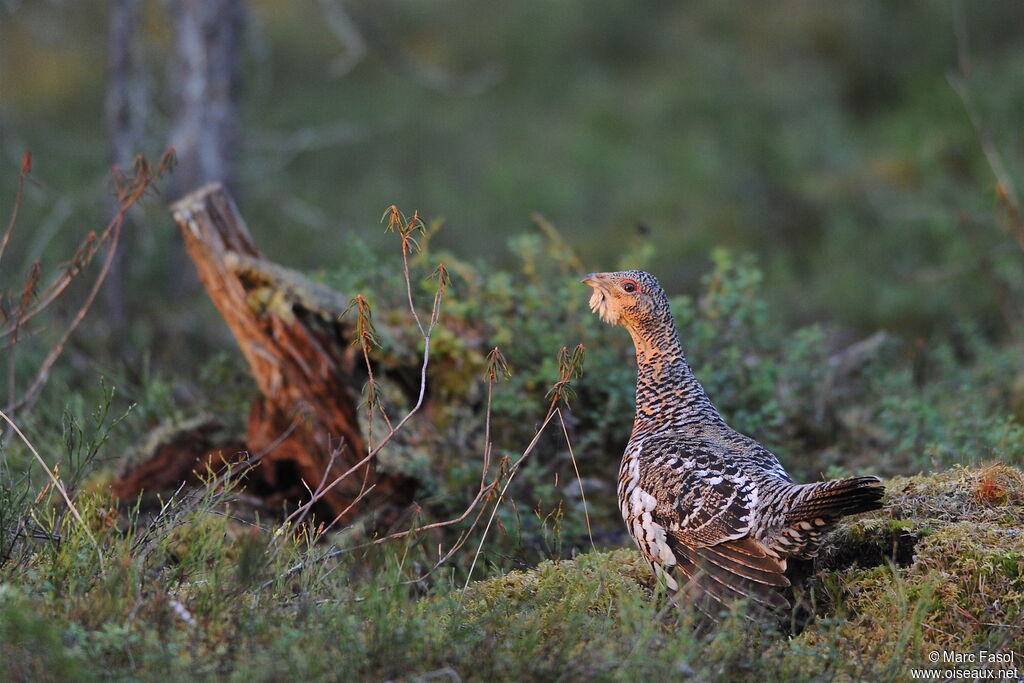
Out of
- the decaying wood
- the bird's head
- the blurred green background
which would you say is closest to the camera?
the bird's head

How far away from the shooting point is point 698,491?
12.9 ft

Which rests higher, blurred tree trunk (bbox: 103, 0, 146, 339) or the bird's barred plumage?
blurred tree trunk (bbox: 103, 0, 146, 339)

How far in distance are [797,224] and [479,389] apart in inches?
279

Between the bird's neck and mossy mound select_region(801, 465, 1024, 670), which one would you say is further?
the bird's neck

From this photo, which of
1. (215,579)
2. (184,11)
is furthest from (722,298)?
(184,11)

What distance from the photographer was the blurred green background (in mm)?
10391

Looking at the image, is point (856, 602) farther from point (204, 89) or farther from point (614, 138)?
point (614, 138)

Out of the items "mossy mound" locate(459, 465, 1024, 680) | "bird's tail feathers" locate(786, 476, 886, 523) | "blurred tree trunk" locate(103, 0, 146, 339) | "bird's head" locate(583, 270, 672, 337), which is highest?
"blurred tree trunk" locate(103, 0, 146, 339)

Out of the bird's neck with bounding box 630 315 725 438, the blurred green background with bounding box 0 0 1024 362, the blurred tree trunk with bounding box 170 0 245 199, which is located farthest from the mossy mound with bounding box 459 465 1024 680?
the blurred tree trunk with bounding box 170 0 245 199

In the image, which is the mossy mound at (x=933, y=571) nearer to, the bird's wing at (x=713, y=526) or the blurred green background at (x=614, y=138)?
the bird's wing at (x=713, y=526)

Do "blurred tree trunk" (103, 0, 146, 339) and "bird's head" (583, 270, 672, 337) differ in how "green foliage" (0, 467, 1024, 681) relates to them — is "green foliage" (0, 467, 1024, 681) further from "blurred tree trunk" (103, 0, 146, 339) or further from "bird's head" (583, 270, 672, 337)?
"blurred tree trunk" (103, 0, 146, 339)

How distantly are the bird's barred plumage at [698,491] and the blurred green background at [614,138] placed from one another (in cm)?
342

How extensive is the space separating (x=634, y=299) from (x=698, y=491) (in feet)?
3.82

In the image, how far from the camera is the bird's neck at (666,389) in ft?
15.1
